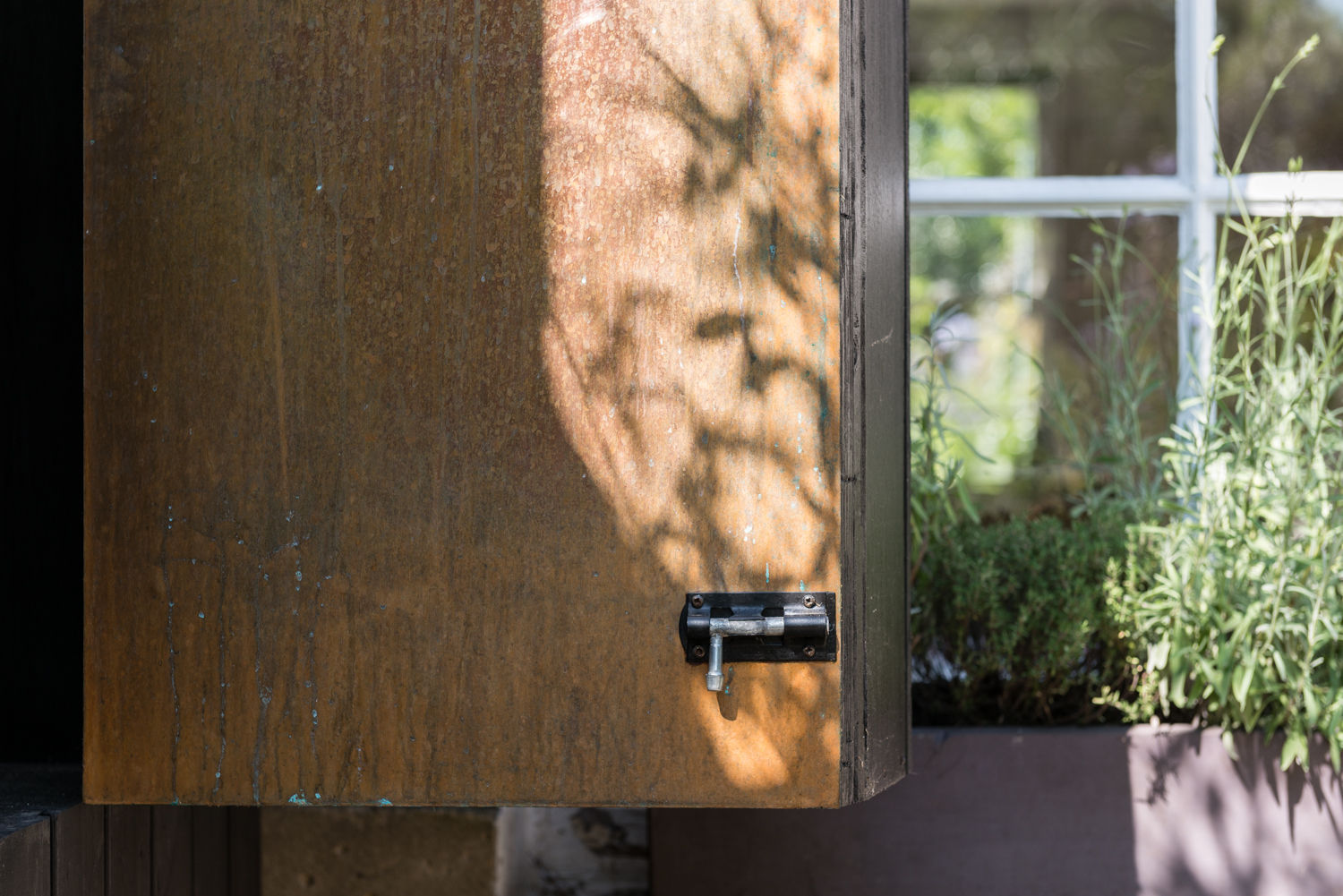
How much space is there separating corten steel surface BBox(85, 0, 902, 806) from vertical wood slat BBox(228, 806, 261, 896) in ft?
1.98

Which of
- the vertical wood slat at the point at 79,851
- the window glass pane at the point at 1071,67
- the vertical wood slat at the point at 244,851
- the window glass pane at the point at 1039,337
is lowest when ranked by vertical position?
the vertical wood slat at the point at 244,851

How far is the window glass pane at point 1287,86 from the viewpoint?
11.2ft

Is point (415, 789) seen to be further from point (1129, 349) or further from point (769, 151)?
point (1129, 349)

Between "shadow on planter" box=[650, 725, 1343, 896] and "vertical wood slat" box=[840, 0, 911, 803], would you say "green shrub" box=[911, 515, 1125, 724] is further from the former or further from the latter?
"vertical wood slat" box=[840, 0, 911, 803]

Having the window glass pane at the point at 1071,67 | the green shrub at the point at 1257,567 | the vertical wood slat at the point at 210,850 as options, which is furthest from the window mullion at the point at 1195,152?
the window glass pane at the point at 1071,67

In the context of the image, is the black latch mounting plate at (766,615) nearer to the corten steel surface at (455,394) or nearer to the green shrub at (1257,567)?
the corten steel surface at (455,394)

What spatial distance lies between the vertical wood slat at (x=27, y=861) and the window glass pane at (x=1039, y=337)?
147cm

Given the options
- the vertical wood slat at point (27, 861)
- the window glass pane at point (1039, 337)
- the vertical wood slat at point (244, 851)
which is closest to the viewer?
the vertical wood slat at point (27, 861)

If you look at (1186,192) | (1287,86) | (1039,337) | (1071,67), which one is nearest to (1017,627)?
(1186,192)

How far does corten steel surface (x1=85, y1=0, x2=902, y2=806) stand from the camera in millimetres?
1318

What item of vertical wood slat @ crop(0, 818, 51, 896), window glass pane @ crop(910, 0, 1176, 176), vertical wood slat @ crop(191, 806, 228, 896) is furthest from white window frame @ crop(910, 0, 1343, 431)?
window glass pane @ crop(910, 0, 1176, 176)

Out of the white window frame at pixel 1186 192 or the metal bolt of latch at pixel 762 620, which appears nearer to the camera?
the metal bolt of latch at pixel 762 620

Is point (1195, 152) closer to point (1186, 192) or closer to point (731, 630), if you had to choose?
point (1186, 192)

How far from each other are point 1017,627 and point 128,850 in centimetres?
150
